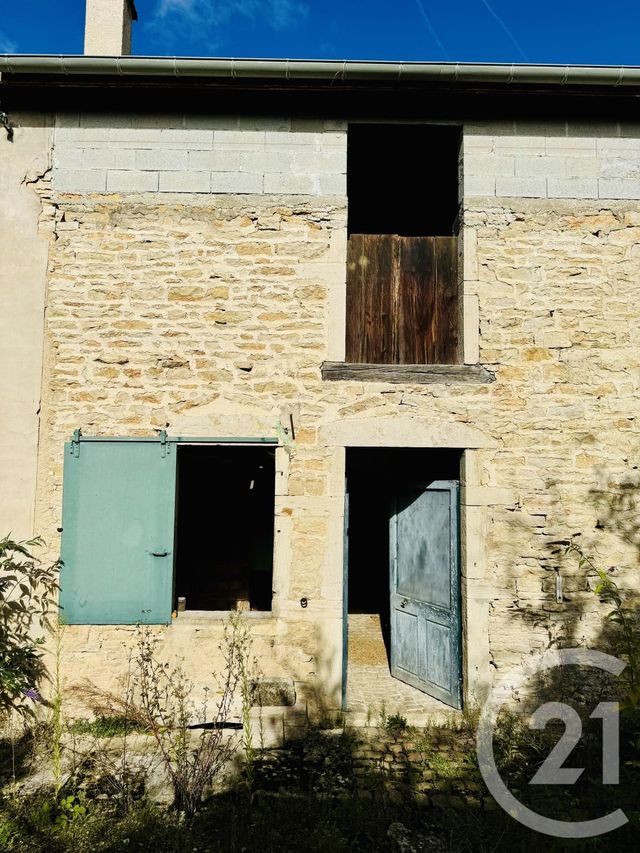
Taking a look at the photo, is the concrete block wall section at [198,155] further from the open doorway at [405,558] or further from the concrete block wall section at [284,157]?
the open doorway at [405,558]

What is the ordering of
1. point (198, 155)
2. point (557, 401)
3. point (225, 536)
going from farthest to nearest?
point (225, 536), point (198, 155), point (557, 401)

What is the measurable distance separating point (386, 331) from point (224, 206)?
190cm

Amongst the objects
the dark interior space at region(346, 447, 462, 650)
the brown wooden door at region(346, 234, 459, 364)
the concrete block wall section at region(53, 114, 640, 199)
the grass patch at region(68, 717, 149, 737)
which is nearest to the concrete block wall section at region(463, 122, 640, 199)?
the concrete block wall section at region(53, 114, 640, 199)

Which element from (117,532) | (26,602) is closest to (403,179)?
(117,532)

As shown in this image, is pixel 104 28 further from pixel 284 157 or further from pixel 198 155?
pixel 284 157

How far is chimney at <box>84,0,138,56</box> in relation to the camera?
505cm

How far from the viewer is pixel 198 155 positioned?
4730 millimetres

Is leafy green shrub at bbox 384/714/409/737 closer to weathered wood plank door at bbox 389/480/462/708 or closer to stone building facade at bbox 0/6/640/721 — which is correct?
stone building facade at bbox 0/6/640/721

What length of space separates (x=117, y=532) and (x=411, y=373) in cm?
295

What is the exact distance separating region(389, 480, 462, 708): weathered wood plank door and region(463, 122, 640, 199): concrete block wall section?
112 inches

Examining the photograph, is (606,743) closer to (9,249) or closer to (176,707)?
(176,707)

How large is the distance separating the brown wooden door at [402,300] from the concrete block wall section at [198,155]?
0.69 m

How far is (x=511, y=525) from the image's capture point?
179 inches

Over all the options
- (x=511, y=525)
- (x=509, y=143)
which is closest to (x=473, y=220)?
(x=509, y=143)
